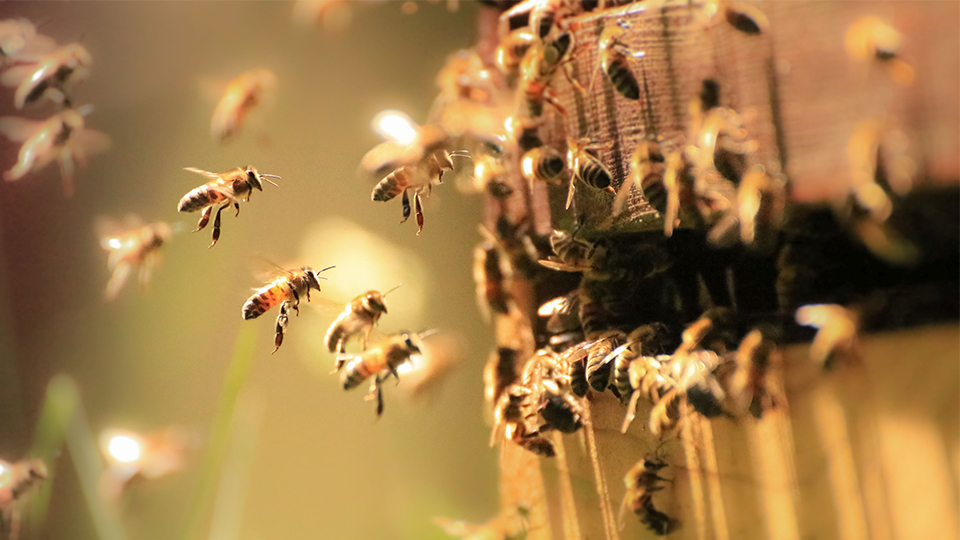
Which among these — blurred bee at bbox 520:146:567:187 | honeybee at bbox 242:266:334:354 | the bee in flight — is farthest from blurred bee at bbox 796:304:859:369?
the bee in flight

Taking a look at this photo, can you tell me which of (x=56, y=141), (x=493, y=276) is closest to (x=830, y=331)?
(x=493, y=276)

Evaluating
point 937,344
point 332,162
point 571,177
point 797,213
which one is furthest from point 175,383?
point 937,344

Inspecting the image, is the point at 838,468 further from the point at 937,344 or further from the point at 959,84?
the point at 959,84

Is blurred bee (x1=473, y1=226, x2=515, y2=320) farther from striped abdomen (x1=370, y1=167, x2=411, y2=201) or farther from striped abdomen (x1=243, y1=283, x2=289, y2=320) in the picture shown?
striped abdomen (x1=243, y1=283, x2=289, y2=320)

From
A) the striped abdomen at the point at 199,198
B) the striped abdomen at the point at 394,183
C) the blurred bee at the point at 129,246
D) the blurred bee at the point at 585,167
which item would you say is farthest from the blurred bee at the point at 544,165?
the blurred bee at the point at 129,246

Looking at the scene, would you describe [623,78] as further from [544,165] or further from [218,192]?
[218,192]

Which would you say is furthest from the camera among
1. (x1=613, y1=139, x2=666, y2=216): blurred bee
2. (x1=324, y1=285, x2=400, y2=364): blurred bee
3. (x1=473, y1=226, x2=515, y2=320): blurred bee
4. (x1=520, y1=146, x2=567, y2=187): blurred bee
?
(x1=473, y1=226, x2=515, y2=320): blurred bee
